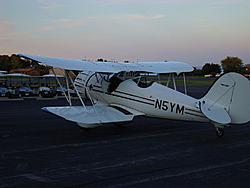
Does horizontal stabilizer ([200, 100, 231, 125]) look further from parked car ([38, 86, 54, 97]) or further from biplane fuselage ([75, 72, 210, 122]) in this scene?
parked car ([38, 86, 54, 97])

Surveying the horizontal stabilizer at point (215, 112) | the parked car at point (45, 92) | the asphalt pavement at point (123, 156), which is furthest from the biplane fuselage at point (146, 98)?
the parked car at point (45, 92)

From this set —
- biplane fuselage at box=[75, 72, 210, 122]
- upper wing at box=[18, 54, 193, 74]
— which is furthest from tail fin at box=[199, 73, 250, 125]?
upper wing at box=[18, 54, 193, 74]

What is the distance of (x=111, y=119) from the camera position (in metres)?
10.3

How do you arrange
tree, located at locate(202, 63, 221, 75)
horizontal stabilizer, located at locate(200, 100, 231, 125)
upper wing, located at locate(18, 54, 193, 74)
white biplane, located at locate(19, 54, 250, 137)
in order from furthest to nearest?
1. tree, located at locate(202, 63, 221, 75)
2. upper wing, located at locate(18, 54, 193, 74)
3. white biplane, located at locate(19, 54, 250, 137)
4. horizontal stabilizer, located at locate(200, 100, 231, 125)

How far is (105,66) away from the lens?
11148 mm

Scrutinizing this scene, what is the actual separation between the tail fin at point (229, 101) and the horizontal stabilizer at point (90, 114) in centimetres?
301

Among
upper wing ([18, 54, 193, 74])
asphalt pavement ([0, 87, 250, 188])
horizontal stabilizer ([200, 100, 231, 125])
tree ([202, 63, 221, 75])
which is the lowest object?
asphalt pavement ([0, 87, 250, 188])

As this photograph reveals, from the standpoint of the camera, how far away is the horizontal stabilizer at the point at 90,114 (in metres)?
9.92

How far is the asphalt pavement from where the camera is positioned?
5730 millimetres

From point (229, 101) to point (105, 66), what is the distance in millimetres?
4613

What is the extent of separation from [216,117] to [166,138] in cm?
191

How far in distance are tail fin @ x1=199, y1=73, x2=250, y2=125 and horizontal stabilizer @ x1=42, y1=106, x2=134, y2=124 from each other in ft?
9.87

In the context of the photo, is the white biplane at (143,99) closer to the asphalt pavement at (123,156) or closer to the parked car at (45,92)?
the asphalt pavement at (123,156)

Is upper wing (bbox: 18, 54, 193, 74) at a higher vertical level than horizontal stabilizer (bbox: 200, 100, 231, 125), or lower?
higher
